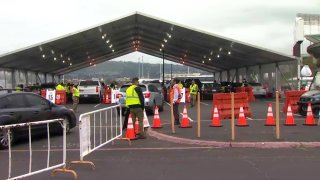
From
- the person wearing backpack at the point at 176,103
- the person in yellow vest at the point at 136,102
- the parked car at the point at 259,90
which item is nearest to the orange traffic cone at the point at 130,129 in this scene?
the person in yellow vest at the point at 136,102

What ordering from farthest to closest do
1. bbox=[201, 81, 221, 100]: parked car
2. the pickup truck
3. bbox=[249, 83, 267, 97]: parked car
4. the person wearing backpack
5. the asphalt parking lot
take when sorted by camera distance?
bbox=[249, 83, 267, 97]: parked car
bbox=[201, 81, 221, 100]: parked car
the pickup truck
the person wearing backpack
the asphalt parking lot

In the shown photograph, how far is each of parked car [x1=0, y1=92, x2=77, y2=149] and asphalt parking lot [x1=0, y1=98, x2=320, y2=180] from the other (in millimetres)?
385

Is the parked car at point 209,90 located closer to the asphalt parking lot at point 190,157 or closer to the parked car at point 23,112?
the asphalt parking lot at point 190,157

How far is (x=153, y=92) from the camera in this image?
24719 millimetres

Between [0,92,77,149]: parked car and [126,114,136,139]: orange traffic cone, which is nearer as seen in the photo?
[0,92,77,149]: parked car

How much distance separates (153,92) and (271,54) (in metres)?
19.4

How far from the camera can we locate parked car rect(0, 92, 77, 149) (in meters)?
12.4

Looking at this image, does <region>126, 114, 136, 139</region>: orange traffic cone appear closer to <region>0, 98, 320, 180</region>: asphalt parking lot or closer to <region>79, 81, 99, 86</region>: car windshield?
<region>0, 98, 320, 180</region>: asphalt parking lot

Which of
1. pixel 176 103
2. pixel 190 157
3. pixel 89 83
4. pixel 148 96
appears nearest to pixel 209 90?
pixel 89 83

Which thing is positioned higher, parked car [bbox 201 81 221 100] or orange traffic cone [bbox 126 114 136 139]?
parked car [bbox 201 81 221 100]

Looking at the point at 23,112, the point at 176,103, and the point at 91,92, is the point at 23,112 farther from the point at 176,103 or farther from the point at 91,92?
the point at 91,92

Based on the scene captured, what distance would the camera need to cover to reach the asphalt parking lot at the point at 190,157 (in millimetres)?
8656

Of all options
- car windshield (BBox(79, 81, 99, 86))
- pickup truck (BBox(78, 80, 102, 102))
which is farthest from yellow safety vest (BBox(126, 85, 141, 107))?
car windshield (BBox(79, 81, 99, 86))

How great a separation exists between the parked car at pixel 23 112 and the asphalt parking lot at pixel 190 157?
0.38m
